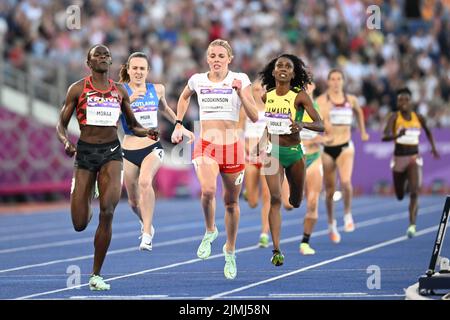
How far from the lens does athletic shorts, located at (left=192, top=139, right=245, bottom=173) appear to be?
14.8 metres

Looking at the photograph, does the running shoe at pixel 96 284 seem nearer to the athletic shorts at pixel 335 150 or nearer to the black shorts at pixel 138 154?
the black shorts at pixel 138 154

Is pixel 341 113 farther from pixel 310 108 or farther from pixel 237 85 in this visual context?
pixel 237 85

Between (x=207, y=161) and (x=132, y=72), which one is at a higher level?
(x=132, y=72)

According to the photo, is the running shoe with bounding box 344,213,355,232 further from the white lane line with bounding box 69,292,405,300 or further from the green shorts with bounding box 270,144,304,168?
the white lane line with bounding box 69,292,405,300

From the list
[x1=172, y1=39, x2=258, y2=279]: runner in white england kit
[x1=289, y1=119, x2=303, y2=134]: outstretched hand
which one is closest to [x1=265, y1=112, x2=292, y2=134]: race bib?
[x1=172, y1=39, x2=258, y2=279]: runner in white england kit

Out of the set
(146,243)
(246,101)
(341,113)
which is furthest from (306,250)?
(246,101)

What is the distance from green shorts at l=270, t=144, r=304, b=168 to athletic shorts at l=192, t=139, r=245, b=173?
555 millimetres

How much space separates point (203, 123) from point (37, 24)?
1725 centimetres

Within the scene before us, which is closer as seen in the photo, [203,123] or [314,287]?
[314,287]

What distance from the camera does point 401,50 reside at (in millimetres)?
36094

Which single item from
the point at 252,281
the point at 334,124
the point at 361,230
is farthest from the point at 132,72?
the point at 361,230

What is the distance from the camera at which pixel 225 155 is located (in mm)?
14883

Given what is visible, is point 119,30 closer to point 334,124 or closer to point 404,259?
point 334,124

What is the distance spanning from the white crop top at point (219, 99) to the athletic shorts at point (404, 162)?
7.41m
